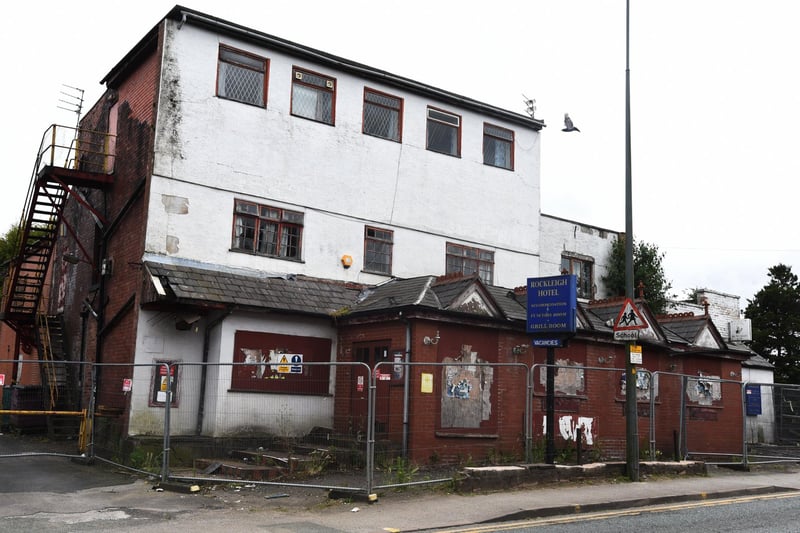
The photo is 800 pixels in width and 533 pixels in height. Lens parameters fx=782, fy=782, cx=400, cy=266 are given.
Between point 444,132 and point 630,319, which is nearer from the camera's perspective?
point 630,319

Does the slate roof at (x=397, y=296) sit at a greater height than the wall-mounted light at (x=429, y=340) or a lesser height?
greater

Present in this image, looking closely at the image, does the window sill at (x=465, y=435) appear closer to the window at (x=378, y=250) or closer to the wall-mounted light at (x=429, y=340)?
the wall-mounted light at (x=429, y=340)

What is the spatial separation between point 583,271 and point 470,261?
25.8ft

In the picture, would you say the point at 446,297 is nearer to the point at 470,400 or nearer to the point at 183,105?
the point at 470,400

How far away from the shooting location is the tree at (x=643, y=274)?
30.1 meters

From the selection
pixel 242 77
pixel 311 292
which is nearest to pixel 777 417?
pixel 311 292

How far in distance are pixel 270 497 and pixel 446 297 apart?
22.2 ft

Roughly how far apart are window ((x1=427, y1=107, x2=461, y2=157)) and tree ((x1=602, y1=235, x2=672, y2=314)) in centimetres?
994

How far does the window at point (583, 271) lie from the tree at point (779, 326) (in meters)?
14.6

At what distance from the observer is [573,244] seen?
29.1 meters

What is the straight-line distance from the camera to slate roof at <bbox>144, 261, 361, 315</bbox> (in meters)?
16.8

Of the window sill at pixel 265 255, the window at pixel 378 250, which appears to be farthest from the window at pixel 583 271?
the window sill at pixel 265 255

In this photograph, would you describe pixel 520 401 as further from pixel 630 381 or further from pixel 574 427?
pixel 630 381

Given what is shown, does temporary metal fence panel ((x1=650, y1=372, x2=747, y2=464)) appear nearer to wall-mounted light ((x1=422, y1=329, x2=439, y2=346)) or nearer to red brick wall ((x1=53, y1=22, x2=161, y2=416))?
wall-mounted light ((x1=422, y1=329, x2=439, y2=346))
